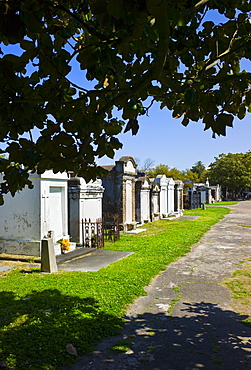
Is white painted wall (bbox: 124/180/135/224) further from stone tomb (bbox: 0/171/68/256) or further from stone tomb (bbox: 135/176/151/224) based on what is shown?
stone tomb (bbox: 0/171/68/256)

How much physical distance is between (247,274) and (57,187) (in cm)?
626

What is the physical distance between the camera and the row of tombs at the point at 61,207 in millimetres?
9354

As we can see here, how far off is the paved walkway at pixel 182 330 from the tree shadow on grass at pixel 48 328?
250 millimetres

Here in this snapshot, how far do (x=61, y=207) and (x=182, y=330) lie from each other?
6799mm

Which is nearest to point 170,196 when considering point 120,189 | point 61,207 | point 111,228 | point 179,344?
point 120,189

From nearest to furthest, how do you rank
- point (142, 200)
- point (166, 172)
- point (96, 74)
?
point (96, 74)
point (142, 200)
point (166, 172)

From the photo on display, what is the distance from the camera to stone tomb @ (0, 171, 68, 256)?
30.5 feet

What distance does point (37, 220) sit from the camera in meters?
9.31

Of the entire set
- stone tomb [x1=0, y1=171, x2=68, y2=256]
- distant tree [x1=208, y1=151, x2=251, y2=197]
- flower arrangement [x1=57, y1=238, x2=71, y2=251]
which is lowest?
flower arrangement [x1=57, y1=238, x2=71, y2=251]

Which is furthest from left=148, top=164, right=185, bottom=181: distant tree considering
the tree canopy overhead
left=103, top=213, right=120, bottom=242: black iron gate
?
the tree canopy overhead

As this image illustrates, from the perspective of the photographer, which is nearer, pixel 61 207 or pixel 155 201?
pixel 61 207

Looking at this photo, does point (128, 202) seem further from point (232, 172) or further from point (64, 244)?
point (232, 172)

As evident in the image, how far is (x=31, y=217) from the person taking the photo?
9391mm

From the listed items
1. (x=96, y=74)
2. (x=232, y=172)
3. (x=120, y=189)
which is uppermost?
(x=232, y=172)
